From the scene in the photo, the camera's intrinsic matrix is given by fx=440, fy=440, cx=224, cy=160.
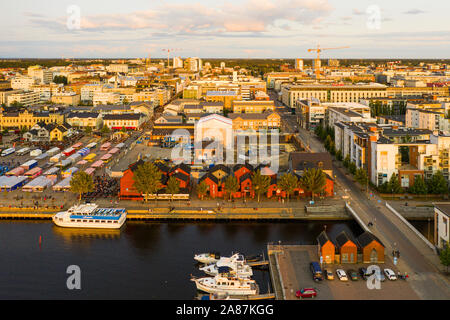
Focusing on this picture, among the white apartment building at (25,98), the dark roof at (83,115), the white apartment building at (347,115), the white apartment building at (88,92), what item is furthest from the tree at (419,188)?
the white apartment building at (88,92)

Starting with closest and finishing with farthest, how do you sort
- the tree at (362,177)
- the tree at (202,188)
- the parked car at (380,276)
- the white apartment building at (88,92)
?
1. the parked car at (380,276)
2. the tree at (202,188)
3. the tree at (362,177)
4. the white apartment building at (88,92)

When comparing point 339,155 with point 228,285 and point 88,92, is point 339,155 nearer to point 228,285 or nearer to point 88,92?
point 228,285

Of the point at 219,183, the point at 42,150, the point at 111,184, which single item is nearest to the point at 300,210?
the point at 219,183

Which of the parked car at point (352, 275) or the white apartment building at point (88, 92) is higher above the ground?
the white apartment building at point (88, 92)

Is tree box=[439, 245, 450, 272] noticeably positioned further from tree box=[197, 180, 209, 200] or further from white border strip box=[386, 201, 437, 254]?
tree box=[197, 180, 209, 200]

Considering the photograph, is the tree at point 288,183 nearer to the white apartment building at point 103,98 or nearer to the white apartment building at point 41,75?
the white apartment building at point 103,98

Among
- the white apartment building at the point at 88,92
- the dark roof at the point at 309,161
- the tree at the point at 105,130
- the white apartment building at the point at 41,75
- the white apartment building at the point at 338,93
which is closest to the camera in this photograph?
the dark roof at the point at 309,161
